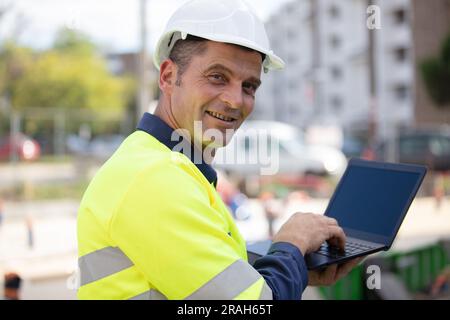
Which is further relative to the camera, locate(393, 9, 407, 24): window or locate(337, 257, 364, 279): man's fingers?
locate(393, 9, 407, 24): window

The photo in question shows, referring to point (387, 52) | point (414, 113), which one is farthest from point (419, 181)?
point (387, 52)

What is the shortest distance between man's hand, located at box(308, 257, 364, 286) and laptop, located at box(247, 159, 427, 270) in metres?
0.06

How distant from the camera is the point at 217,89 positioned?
5.11 ft

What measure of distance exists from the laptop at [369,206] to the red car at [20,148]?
39.5 ft

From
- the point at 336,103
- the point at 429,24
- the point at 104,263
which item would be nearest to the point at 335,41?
the point at 336,103

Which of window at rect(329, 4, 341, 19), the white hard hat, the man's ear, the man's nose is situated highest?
window at rect(329, 4, 341, 19)

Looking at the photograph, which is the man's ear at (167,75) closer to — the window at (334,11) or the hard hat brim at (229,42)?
Answer: the hard hat brim at (229,42)

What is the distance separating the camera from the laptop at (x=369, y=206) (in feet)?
5.84

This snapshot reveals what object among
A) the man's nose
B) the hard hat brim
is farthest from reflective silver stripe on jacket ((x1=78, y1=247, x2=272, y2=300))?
the hard hat brim

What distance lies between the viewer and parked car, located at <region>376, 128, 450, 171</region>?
16703mm

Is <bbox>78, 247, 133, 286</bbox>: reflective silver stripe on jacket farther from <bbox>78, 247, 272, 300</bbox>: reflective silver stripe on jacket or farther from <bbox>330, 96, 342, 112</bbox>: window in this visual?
<bbox>330, 96, 342, 112</bbox>: window

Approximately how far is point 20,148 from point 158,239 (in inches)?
541

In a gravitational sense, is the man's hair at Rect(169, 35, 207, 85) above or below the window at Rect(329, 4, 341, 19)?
below

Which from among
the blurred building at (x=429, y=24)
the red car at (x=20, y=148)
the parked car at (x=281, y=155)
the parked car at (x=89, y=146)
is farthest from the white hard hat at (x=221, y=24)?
the blurred building at (x=429, y=24)
